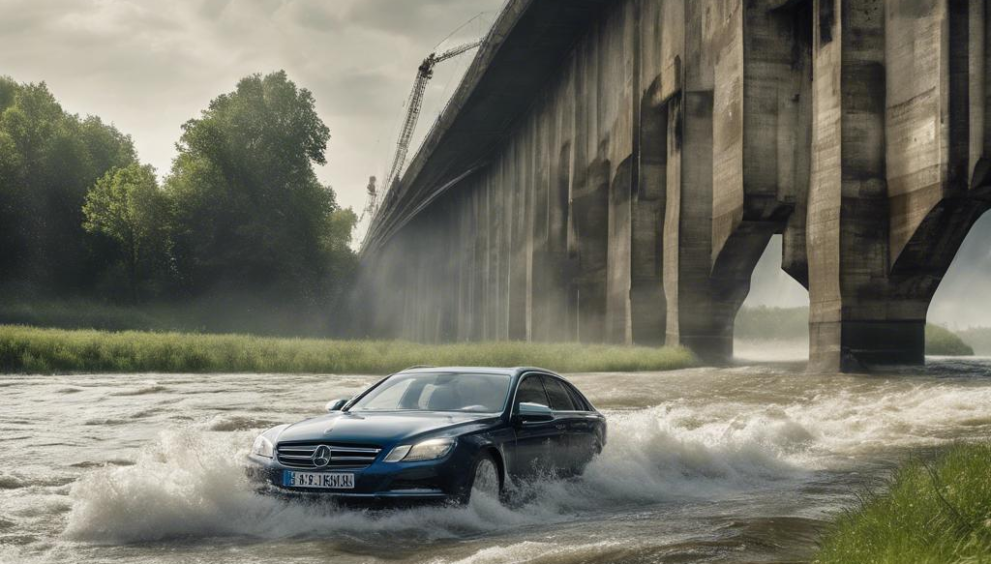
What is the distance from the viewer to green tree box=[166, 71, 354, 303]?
61656 mm

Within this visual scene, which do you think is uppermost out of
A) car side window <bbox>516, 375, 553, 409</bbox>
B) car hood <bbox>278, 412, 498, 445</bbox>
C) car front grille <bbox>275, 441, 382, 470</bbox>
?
car side window <bbox>516, 375, 553, 409</bbox>

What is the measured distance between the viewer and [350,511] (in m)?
7.72

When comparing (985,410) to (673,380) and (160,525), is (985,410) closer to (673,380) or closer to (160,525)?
(673,380)

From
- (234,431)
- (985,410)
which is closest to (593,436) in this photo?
(234,431)

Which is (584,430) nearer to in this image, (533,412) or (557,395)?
(557,395)

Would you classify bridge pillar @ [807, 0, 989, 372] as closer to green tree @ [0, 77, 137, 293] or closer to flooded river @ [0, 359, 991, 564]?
flooded river @ [0, 359, 991, 564]

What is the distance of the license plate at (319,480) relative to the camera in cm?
770

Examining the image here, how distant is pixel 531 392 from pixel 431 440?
6.17ft

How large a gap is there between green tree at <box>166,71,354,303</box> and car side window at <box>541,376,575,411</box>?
53360 millimetres

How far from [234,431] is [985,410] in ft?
34.4

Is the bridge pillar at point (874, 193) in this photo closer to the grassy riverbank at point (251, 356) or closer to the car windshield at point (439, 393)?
the grassy riverbank at point (251, 356)

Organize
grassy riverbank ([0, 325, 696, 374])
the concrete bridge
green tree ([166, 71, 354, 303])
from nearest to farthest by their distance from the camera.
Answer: the concrete bridge
grassy riverbank ([0, 325, 696, 374])
green tree ([166, 71, 354, 303])

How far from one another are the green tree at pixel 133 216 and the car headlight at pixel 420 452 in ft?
192

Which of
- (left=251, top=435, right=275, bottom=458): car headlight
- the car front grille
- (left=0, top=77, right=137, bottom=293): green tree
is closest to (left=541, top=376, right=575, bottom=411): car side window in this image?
the car front grille
